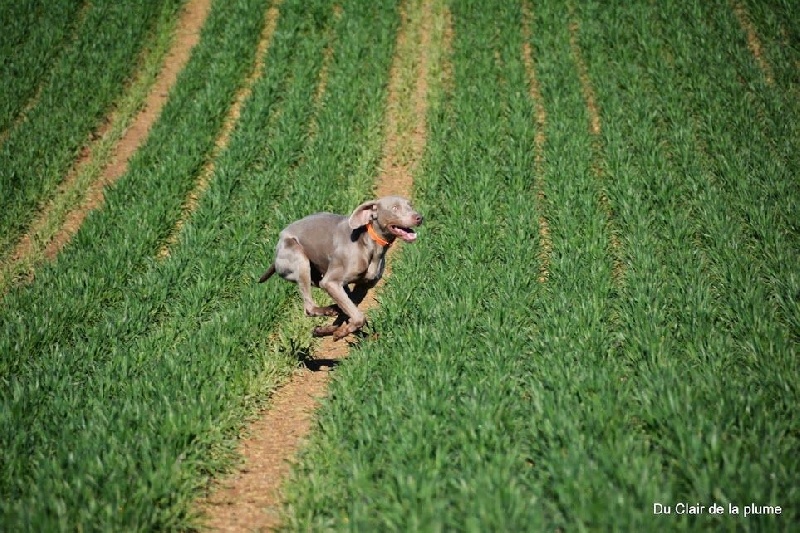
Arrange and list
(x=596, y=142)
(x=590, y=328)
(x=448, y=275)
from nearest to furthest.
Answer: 1. (x=590, y=328)
2. (x=448, y=275)
3. (x=596, y=142)

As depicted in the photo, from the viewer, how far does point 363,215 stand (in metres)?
7.74

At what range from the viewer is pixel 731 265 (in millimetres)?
8930

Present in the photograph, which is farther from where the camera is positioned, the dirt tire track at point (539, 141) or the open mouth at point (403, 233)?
the dirt tire track at point (539, 141)

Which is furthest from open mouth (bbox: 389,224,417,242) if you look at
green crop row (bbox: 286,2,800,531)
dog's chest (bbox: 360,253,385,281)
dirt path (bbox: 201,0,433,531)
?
dirt path (bbox: 201,0,433,531)

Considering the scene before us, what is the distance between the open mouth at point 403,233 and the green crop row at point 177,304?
2129mm

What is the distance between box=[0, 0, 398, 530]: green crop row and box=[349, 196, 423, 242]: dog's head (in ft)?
6.49

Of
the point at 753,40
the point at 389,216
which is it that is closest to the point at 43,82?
the point at 389,216

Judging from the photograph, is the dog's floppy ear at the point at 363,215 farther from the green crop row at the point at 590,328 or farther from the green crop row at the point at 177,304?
the green crop row at the point at 177,304

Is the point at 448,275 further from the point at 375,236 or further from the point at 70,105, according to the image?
the point at 70,105

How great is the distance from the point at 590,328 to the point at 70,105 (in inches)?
514

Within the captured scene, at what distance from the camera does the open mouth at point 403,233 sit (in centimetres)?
745

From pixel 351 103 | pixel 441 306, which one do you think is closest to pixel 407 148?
pixel 351 103

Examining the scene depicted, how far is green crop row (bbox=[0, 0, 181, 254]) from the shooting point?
1362 cm

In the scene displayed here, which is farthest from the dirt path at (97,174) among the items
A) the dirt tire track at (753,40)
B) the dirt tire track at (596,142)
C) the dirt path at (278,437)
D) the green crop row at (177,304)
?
the dirt tire track at (753,40)
